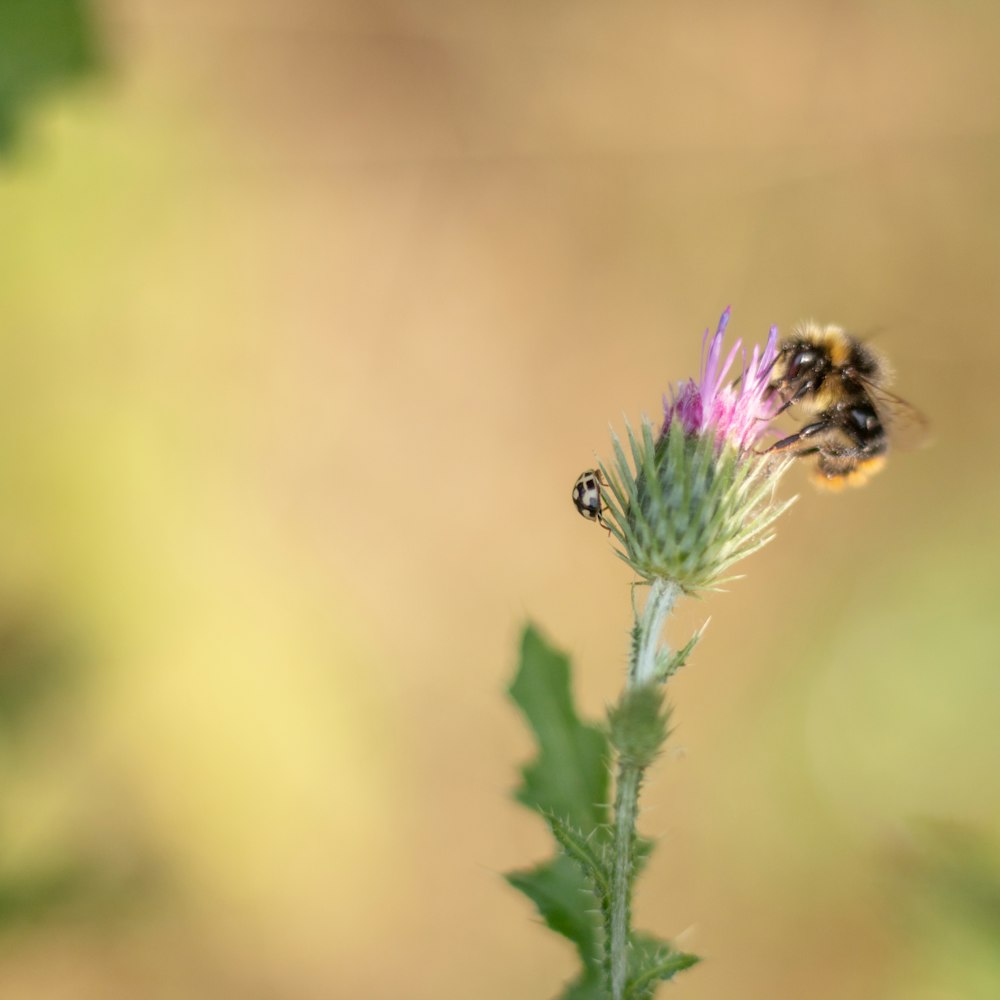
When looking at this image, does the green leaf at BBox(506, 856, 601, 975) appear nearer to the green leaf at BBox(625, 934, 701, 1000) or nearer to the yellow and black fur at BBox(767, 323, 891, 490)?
the green leaf at BBox(625, 934, 701, 1000)

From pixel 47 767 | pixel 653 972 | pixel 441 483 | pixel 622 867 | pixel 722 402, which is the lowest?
pixel 653 972

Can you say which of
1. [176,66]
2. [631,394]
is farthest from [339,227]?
[631,394]

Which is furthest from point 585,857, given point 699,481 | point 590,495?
point 590,495

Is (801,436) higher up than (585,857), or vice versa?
(801,436)

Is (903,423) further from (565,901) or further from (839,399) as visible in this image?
(565,901)

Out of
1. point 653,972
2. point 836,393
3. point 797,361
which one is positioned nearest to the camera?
point 653,972

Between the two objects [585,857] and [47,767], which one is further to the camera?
[47,767]

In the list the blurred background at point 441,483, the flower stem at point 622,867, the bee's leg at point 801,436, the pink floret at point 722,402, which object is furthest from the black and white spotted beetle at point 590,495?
the blurred background at point 441,483

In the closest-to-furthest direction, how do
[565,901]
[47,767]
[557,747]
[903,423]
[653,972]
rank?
→ [653,972], [565,901], [557,747], [903,423], [47,767]

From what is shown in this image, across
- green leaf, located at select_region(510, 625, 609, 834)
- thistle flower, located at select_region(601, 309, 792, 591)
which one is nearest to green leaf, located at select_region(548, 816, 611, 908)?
green leaf, located at select_region(510, 625, 609, 834)
